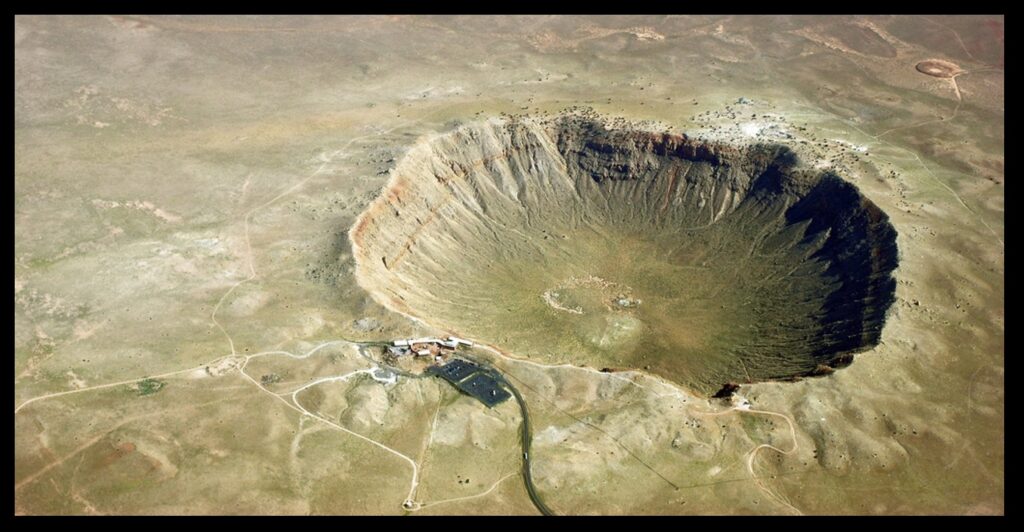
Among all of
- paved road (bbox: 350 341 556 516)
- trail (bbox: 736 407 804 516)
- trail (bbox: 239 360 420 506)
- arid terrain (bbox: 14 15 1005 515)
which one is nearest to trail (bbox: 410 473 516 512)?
arid terrain (bbox: 14 15 1005 515)

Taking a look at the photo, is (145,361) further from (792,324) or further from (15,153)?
(792,324)

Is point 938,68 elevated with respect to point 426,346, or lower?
elevated

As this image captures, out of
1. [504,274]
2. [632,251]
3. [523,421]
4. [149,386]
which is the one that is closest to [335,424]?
[523,421]

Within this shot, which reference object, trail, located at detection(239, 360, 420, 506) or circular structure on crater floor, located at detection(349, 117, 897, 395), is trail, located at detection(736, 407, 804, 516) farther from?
trail, located at detection(239, 360, 420, 506)

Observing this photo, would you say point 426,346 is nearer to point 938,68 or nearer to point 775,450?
point 775,450

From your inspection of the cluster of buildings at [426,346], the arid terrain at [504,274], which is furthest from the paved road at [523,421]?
the cluster of buildings at [426,346]

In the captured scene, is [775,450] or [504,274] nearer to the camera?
[775,450]
